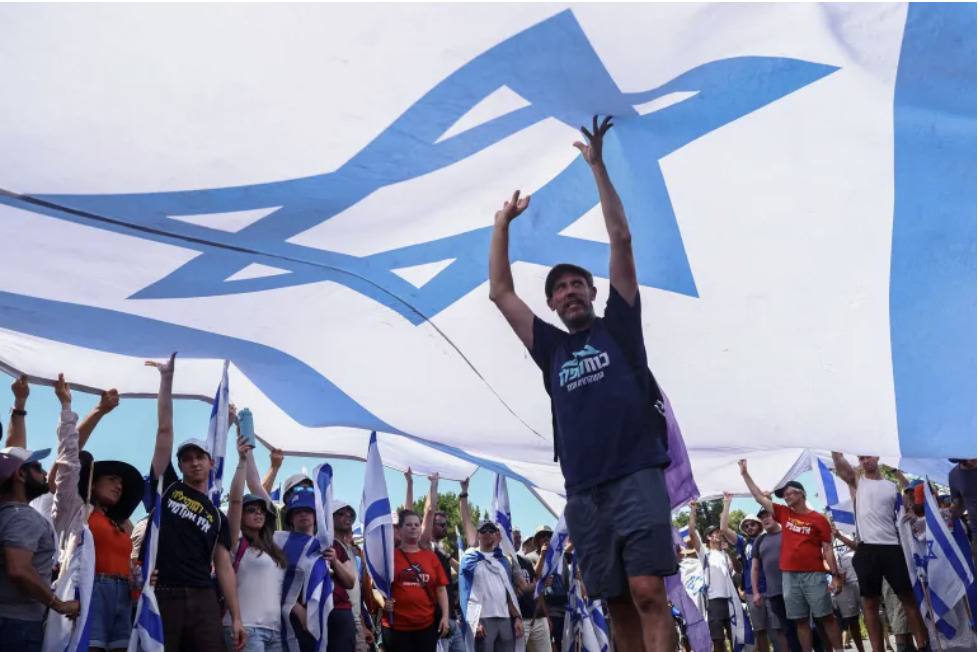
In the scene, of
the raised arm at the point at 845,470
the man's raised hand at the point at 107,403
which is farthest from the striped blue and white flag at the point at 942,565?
the man's raised hand at the point at 107,403

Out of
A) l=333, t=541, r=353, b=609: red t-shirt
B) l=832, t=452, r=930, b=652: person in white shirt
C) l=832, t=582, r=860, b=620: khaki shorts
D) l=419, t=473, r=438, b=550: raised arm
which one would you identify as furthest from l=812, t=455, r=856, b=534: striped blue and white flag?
l=333, t=541, r=353, b=609: red t-shirt

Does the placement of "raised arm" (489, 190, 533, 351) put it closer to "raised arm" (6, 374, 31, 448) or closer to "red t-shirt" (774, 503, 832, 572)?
"raised arm" (6, 374, 31, 448)

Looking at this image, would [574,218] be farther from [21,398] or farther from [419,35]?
[21,398]

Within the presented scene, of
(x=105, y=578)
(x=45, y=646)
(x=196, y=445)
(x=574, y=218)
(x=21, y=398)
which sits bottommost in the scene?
(x=45, y=646)

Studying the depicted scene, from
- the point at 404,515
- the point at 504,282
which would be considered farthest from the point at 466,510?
the point at 504,282

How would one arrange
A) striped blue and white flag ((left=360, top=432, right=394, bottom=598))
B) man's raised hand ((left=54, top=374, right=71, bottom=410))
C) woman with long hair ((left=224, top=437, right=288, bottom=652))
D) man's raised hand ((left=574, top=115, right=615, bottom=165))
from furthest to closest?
striped blue and white flag ((left=360, top=432, right=394, bottom=598)) < woman with long hair ((left=224, top=437, right=288, bottom=652)) < man's raised hand ((left=54, top=374, right=71, bottom=410)) < man's raised hand ((left=574, top=115, right=615, bottom=165))

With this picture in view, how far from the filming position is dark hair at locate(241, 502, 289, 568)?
588 cm

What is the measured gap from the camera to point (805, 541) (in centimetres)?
854

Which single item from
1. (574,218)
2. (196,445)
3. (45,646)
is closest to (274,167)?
(574,218)

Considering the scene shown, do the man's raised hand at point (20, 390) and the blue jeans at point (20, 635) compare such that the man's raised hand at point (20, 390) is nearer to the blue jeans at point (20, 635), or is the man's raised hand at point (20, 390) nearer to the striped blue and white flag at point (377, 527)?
the blue jeans at point (20, 635)

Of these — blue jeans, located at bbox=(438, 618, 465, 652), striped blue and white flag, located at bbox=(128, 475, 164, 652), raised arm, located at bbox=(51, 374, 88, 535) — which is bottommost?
blue jeans, located at bbox=(438, 618, 465, 652)

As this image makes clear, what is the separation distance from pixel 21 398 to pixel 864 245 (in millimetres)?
4751

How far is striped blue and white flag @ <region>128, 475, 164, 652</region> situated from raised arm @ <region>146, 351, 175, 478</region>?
0.50 meters

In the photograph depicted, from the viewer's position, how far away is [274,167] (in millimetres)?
3824
